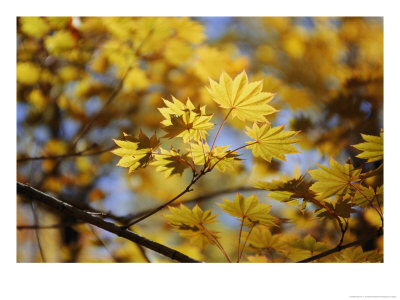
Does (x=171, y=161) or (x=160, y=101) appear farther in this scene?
(x=160, y=101)

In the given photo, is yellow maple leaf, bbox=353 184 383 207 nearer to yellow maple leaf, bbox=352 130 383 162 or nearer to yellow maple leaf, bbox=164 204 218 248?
yellow maple leaf, bbox=352 130 383 162

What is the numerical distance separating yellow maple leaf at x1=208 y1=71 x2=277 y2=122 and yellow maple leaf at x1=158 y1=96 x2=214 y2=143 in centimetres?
5

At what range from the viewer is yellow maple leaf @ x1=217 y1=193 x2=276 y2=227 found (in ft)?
2.34

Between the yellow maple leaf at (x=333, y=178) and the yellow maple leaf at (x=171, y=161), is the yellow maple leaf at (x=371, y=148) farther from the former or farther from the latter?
the yellow maple leaf at (x=171, y=161)

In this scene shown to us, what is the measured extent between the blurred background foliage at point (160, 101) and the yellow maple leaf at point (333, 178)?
0.54 ft

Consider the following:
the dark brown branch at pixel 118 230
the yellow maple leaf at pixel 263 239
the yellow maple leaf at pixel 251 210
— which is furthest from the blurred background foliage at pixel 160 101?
the dark brown branch at pixel 118 230

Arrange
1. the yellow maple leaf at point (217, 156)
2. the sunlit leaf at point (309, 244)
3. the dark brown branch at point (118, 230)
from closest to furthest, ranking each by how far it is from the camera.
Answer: the dark brown branch at point (118, 230) < the yellow maple leaf at point (217, 156) < the sunlit leaf at point (309, 244)

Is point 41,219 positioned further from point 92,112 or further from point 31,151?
point 92,112

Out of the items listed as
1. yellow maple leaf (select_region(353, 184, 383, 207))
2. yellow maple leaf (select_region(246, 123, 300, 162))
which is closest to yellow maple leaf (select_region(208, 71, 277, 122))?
yellow maple leaf (select_region(246, 123, 300, 162))

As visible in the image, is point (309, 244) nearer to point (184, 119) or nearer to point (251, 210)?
point (251, 210)

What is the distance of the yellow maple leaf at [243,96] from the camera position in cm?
63

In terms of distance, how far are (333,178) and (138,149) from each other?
1.43 ft

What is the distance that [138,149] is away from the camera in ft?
2.19
